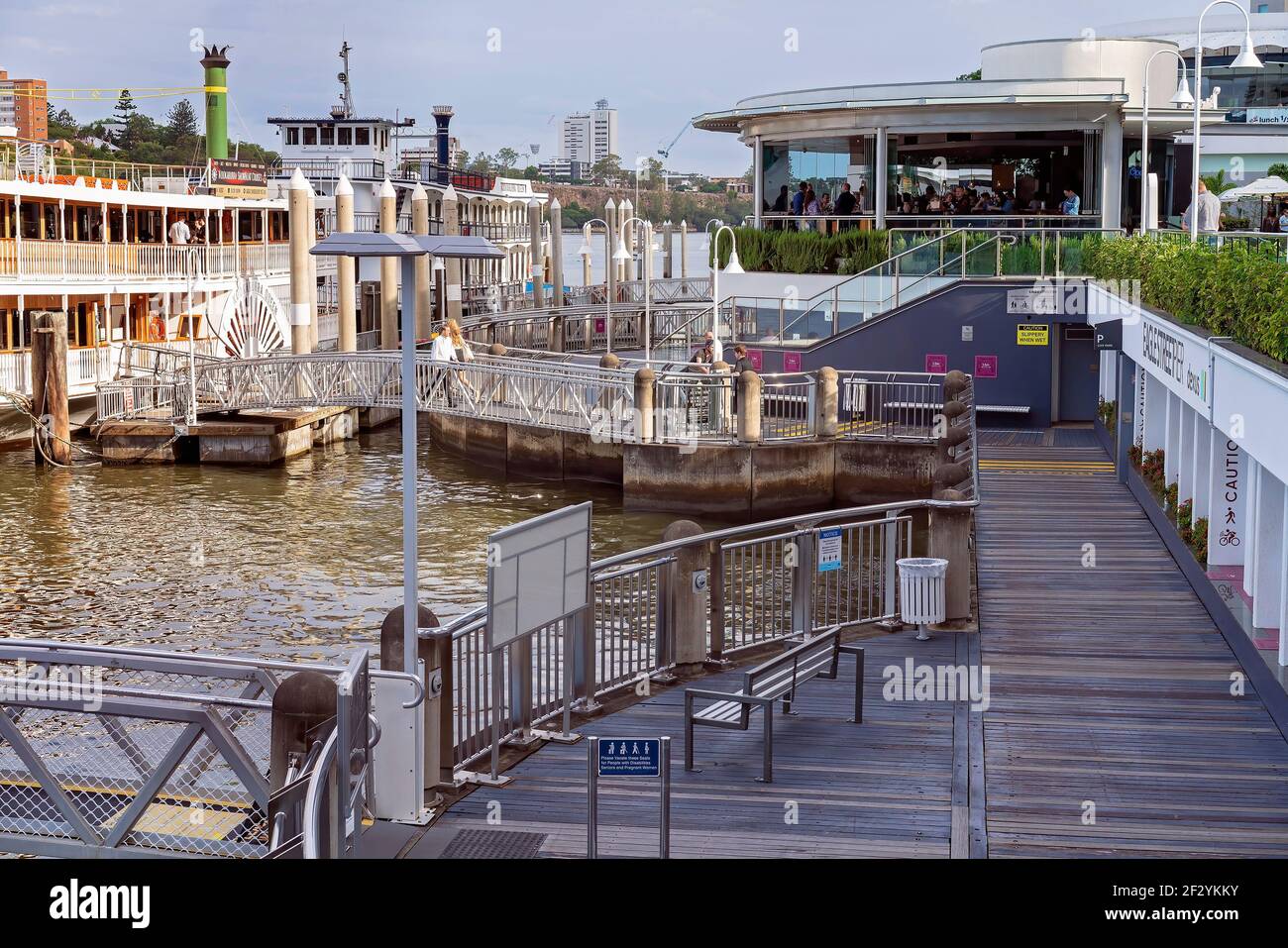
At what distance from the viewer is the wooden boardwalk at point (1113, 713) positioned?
9945 millimetres

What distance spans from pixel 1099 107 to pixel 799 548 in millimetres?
26748

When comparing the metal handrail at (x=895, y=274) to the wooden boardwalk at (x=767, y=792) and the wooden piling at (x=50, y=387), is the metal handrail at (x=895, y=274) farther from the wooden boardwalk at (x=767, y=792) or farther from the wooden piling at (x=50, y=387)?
the wooden boardwalk at (x=767, y=792)

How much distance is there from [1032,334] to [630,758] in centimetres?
2522

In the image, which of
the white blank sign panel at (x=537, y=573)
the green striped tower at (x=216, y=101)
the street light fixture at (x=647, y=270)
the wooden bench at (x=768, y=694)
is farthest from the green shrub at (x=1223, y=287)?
the green striped tower at (x=216, y=101)

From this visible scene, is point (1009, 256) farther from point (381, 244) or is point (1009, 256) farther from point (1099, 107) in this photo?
point (381, 244)

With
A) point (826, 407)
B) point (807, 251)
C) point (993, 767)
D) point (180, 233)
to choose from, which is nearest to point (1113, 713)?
point (993, 767)

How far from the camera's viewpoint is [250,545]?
28.0 m

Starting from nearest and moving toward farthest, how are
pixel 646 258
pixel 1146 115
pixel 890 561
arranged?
pixel 890 561, pixel 1146 115, pixel 646 258

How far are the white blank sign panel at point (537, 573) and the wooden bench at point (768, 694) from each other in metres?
1.12

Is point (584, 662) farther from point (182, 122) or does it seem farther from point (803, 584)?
point (182, 122)

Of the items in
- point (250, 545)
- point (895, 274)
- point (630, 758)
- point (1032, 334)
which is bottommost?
point (250, 545)

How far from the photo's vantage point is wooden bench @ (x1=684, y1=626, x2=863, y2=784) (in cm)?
1098

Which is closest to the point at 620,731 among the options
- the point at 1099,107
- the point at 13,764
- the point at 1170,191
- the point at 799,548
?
the point at 799,548

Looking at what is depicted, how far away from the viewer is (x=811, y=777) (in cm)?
1099
